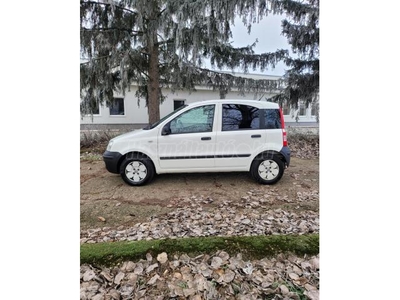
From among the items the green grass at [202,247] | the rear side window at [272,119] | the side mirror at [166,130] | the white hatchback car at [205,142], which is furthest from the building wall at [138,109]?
the green grass at [202,247]

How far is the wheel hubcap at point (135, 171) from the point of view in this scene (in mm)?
3131

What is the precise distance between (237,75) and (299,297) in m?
4.86

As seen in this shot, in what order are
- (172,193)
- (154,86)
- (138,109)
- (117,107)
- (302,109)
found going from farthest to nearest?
(138,109) < (117,107) < (154,86) < (302,109) < (172,193)

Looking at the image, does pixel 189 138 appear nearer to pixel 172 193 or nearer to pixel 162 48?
pixel 172 193

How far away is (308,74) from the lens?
4.64 m

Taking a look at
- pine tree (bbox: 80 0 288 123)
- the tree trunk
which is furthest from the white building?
the tree trunk

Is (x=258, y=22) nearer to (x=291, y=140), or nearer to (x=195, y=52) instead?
(x=195, y=52)

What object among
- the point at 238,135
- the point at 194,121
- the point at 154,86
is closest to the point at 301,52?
the point at 238,135

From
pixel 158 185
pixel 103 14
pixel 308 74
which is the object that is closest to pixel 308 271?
pixel 158 185

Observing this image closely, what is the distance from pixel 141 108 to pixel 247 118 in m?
3.86

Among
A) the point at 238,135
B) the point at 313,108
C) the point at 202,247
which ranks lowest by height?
the point at 202,247

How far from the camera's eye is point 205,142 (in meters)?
3.06

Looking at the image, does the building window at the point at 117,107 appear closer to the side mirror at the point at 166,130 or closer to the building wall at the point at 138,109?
the building wall at the point at 138,109

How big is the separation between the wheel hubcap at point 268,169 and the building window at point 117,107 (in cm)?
417
